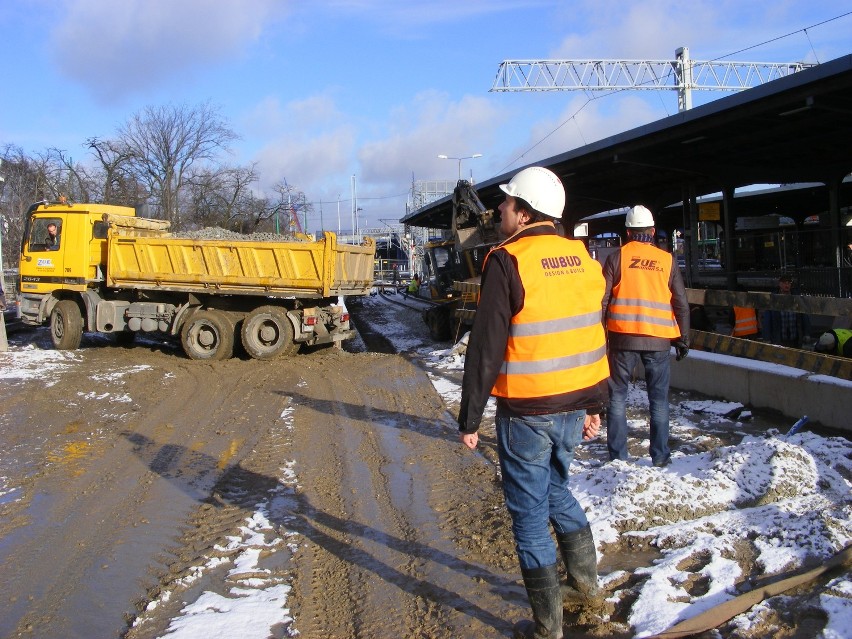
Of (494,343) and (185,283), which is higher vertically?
(185,283)

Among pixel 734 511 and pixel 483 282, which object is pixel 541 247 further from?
pixel 734 511

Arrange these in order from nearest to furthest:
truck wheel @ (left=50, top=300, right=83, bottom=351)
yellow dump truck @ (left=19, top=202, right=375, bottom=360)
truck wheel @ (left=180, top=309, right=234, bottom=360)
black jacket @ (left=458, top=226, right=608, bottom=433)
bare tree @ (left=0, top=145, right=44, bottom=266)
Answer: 1. black jacket @ (left=458, top=226, right=608, bottom=433)
2. yellow dump truck @ (left=19, top=202, right=375, bottom=360)
3. truck wheel @ (left=180, top=309, right=234, bottom=360)
4. truck wheel @ (left=50, top=300, right=83, bottom=351)
5. bare tree @ (left=0, top=145, right=44, bottom=266)

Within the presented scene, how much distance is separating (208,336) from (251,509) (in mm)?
9406

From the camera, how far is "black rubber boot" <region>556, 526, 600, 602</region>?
3.48 metres

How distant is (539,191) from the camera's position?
330 cm

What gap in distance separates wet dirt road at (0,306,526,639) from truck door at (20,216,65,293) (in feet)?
20.0

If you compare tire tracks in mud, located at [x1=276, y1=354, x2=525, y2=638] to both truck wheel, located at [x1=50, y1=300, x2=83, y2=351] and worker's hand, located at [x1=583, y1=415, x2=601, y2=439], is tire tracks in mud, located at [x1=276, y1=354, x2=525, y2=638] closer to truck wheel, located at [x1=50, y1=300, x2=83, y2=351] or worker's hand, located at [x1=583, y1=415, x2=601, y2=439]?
worker's hand, located at [x1=583, y1=415, x2=601, y2=439]

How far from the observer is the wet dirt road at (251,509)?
12.3 feet

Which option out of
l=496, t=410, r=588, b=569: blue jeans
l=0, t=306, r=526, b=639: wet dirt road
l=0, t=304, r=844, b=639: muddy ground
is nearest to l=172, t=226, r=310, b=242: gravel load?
l=0, t=304, r=844, b=639: muddy ground

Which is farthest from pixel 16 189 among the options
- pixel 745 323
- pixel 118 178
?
pixel 745 323

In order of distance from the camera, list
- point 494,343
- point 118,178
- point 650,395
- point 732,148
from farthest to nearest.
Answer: point 118,178 < point 732,148 < point 650,395 < point 494,343

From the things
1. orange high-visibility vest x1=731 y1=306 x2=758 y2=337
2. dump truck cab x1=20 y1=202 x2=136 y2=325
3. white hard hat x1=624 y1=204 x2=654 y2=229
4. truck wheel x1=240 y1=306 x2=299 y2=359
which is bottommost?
orange high-visibility vest x1=731 y1=306 x2=758 y2=337

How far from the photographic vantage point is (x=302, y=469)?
630 cm

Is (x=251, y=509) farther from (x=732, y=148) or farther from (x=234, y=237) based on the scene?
(x=732, y=148)
